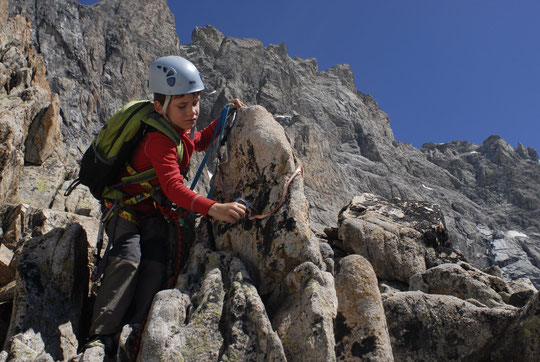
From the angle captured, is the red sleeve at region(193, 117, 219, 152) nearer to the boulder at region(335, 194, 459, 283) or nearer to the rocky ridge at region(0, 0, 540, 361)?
the rocky ridge at region(0, 0, 540, 361)

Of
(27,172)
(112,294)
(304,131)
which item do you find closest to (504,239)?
(304,131)

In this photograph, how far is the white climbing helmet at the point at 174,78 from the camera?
6.96 meters

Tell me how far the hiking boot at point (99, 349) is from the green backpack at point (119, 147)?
2.11 meters

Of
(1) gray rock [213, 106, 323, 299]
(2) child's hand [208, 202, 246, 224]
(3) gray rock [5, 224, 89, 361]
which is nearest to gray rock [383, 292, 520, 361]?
(1) gray rock [213, 106, 323, 299]

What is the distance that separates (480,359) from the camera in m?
6.70

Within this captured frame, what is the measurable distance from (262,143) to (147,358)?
12.5 ft

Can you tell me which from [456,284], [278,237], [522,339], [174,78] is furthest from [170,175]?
[456,284]

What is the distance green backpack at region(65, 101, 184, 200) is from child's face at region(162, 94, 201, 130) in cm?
21

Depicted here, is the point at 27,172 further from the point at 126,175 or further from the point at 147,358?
the point at 147,358

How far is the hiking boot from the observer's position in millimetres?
5605

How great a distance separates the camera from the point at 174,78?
695cm

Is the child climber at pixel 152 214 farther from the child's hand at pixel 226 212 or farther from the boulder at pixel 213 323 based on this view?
the boulder at pixel 213 323

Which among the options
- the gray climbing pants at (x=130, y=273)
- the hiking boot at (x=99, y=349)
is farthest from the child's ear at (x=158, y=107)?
the hiking boot at (x=99, y=349)

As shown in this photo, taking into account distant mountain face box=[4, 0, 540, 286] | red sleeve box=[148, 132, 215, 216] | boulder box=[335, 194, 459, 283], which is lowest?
red sleeve box=[148, 132, 215, 216]
